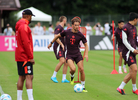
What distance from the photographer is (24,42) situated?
243 inches

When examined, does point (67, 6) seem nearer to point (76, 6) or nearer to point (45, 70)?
point (76, 6)

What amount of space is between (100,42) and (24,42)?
17.4 meters

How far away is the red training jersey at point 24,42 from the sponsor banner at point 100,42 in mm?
16970

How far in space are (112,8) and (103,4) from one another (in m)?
2.17

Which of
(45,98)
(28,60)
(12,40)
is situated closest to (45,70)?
(45,98)

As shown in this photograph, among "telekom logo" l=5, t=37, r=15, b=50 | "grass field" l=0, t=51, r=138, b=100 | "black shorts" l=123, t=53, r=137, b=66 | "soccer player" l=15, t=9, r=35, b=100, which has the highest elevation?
"soccer player" l=15, t=9, r=35, b=100

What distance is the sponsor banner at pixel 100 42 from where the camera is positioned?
23.1 metres

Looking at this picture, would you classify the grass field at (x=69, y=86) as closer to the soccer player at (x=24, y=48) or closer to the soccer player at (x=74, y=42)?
the soccer player at (x=74, y=42)

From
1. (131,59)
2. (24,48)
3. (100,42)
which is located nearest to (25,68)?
(24,48)

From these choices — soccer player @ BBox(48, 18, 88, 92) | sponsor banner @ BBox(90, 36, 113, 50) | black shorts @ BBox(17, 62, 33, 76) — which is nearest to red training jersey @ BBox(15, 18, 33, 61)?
black shorts @ BBox(17, 62, 33, 76)

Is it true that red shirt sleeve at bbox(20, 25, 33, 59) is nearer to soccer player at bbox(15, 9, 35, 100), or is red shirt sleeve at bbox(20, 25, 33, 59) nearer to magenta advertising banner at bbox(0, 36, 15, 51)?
soccer player at bbox(15, 9, 35, 100)

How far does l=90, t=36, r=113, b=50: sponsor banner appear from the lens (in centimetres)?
2310

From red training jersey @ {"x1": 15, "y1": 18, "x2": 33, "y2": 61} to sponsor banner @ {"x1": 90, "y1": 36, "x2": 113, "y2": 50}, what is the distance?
1697cm

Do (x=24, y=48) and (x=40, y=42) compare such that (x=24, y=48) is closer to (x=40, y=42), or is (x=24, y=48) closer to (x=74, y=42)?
(x=74, y=42)
